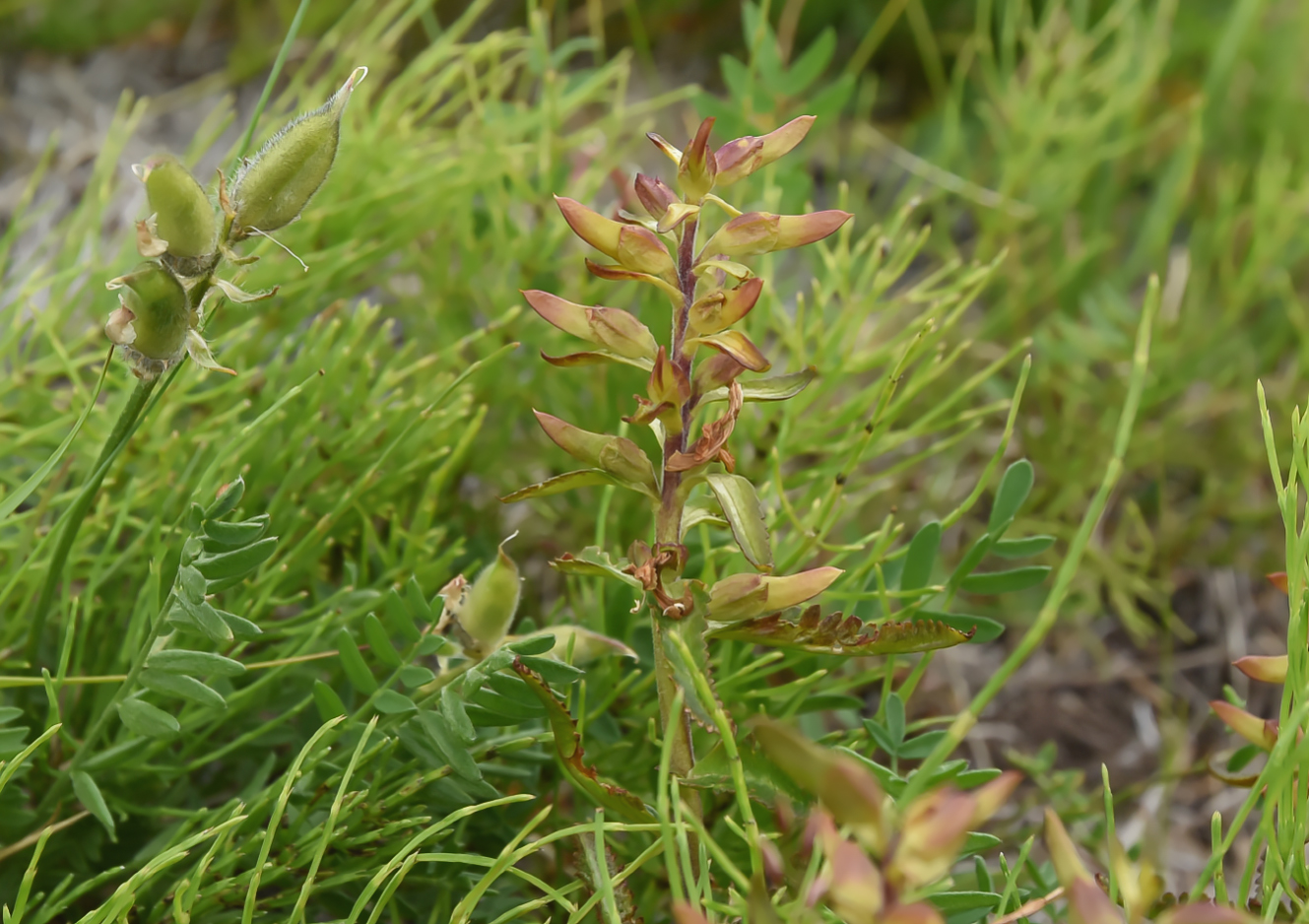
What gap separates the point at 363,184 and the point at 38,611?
1.64ft

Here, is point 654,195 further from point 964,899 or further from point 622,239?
point 964,899

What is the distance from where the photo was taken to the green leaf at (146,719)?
0.49m

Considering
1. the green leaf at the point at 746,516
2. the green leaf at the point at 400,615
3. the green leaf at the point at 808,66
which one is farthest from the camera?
the green leaf at the point at 808,66

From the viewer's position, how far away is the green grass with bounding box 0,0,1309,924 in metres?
0.52

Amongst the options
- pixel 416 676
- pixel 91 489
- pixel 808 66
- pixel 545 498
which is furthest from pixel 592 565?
pixel 808 66

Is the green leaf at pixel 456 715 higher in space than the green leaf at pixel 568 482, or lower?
lower

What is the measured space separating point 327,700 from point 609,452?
21cm

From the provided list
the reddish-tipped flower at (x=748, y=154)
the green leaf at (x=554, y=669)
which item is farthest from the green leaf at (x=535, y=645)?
the reddish-tipped flower at (x=748, y=154)

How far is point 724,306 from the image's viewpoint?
0.45 meters

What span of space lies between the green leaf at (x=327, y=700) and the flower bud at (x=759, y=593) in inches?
8.2

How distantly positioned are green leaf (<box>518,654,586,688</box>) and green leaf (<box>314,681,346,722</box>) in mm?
107

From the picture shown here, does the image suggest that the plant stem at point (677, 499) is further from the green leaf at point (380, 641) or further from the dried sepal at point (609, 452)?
the green leaf at point (380, 641)

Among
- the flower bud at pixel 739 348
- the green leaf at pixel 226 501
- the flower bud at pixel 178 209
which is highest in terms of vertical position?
the flower bud at pixel 178 209

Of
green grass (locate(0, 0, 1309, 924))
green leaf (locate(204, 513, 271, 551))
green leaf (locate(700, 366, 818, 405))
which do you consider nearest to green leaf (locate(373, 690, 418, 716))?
green grass (locate(0, 0, 1309, 924))
